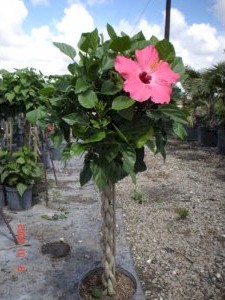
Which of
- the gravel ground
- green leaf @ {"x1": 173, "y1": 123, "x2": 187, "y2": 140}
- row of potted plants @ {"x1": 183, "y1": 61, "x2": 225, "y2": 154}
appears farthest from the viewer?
row of potted plants @ {"x1": 183, "y1": 61, "x2": 225, "y2": 154}

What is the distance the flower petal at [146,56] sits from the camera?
1449 mm

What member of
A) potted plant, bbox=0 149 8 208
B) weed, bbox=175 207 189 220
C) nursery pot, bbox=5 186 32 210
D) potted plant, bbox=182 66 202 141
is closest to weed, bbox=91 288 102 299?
weed, bbox=175 207 189 220

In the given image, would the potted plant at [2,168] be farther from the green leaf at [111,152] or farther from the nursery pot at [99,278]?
the green leaf at [111,152]

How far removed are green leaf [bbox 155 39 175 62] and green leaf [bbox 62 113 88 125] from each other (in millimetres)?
453

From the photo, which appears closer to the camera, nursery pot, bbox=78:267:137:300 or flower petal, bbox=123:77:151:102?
flower petal, bbox=123:77:151:102

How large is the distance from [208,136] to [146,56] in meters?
8.18

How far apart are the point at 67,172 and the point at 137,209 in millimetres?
2133

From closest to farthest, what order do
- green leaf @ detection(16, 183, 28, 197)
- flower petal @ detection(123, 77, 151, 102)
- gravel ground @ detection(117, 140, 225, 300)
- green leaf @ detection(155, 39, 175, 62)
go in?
flower petal @ detection(123, 77, 151, 102), green leaf @ detection(155, 39, 175, 62), gravel ground @ detection(117, 140, 225, 300), green leaf @ detection(16, 183, 28, 197)

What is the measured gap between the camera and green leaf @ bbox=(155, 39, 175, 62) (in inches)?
58.9

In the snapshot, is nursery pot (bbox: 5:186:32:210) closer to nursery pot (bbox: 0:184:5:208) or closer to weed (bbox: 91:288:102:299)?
nursery pot (bbox: 0:184:5:208)

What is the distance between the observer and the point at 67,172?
6.03 m

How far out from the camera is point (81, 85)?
1.54m

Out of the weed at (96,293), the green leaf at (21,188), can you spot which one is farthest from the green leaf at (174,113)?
the green leaf at (21,188)

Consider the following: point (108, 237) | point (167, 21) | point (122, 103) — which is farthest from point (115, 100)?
point (167, 21)
